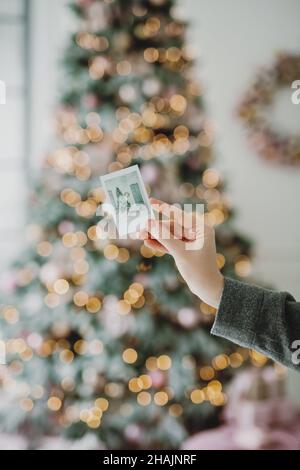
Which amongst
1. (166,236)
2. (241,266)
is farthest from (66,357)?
(166,236)

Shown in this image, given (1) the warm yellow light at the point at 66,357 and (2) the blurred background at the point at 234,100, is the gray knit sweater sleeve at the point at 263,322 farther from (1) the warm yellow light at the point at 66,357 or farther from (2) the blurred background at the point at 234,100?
(2) the blurred background at the point at 234,100

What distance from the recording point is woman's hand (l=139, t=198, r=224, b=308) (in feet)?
3.29

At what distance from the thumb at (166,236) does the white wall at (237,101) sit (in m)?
2.12

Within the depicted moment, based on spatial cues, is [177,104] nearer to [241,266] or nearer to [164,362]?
[241,266]

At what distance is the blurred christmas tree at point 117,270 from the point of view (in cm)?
230

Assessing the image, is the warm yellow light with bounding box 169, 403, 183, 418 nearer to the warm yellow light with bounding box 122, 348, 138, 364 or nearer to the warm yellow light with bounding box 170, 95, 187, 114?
the warm yellow light with bounding box 122, 348, 138, 364

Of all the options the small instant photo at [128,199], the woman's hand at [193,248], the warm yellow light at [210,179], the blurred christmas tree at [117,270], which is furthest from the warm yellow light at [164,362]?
the woman's hand at [193,248]

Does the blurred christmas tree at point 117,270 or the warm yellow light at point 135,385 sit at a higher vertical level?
the blurred christmas tree at point 117,270

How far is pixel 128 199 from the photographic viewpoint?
1345mm

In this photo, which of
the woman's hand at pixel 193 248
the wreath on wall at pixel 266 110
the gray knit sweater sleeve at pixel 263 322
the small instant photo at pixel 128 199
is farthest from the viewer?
the wreath on wall at pixel 266 110

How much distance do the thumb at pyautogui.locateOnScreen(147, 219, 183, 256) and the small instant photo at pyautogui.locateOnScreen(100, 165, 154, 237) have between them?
0.20 meters

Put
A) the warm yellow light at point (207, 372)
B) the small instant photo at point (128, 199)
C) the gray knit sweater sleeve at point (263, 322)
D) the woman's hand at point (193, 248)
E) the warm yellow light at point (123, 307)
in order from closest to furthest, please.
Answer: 1. the gray knit sweater sleeve at point (263, 322)
2. the woman's hand at point (193, 248)
3. the small instant photo at point (128, 199)
4. the warm yellow light at point (123, 307)
5. the warm yellow light at point (207, 372)
